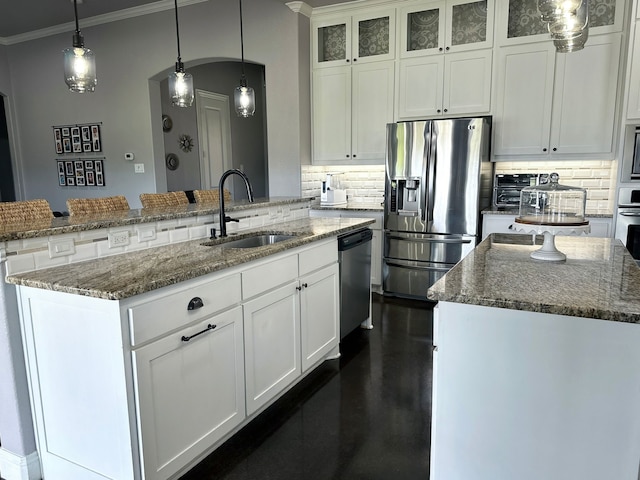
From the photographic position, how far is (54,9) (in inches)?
192

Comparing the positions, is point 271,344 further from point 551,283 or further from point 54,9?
point 54,9

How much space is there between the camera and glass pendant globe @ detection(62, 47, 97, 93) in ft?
7.18

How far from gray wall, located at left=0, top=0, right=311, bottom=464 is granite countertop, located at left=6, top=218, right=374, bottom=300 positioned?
8.71ft

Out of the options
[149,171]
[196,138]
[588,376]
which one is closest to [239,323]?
[588,376]

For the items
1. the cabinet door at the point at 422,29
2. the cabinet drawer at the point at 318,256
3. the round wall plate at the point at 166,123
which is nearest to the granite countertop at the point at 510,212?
the cabinet door at the point at 422,29

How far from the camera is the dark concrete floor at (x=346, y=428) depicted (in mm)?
1906

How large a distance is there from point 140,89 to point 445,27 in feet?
11.4

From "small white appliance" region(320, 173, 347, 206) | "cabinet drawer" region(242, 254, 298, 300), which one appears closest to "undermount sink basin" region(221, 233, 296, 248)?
"cabinet drawer" region(242, 254, 298, 300)

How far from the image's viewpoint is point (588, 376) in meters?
1.31

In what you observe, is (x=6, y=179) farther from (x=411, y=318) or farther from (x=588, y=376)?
(x=588, y=376)

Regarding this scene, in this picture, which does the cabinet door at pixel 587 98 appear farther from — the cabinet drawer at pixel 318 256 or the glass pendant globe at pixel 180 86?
the glass pendant globe at pixel 180 86

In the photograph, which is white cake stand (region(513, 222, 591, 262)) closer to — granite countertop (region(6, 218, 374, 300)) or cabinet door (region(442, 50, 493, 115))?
granite countertop (region(6, 218, 374, 300))

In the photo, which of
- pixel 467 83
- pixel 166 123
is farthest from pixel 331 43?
pixel 166 123

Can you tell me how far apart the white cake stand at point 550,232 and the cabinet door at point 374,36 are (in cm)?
314
